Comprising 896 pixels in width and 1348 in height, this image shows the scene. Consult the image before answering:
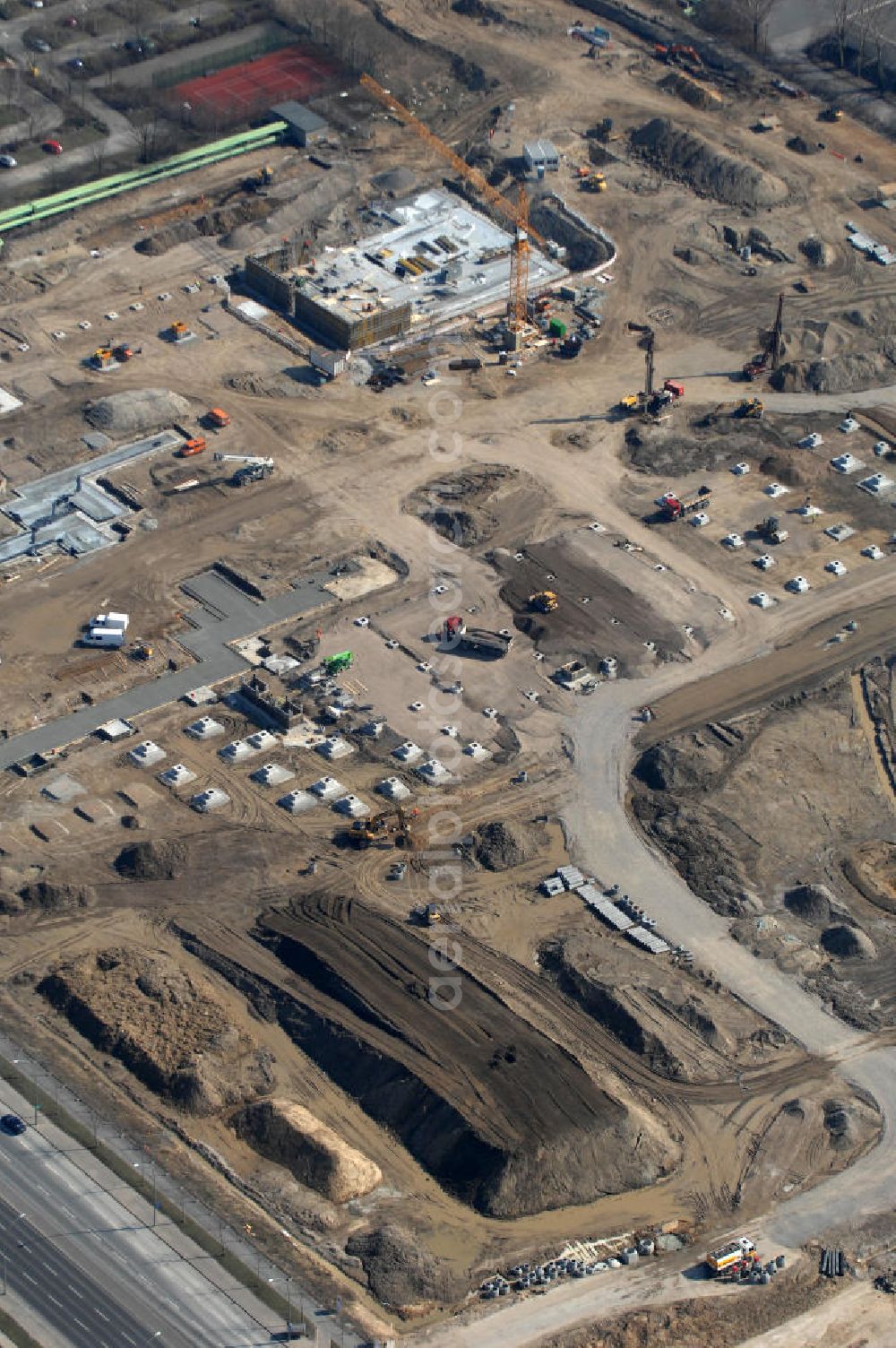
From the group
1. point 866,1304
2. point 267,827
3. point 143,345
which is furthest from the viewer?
point 143,345

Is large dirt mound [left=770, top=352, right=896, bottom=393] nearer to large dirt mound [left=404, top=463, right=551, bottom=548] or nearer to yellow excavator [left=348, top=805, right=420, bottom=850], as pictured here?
large dirt mound [left=404, top=463, right=551, bottom=548]

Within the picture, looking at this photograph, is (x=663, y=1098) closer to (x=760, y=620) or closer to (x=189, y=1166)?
(x=189, y=1166)

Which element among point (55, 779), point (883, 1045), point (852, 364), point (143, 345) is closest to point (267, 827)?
point (55, 779)

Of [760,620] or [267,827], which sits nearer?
[267,827]

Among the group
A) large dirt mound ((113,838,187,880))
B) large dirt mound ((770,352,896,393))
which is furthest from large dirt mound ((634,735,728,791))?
large dirt mound ((770,352,896,393))

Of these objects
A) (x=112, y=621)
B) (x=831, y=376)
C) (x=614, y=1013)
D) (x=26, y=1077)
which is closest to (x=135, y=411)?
(x=112, y=621)

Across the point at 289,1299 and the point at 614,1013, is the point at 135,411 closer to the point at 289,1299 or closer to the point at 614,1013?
the point at 614,1013

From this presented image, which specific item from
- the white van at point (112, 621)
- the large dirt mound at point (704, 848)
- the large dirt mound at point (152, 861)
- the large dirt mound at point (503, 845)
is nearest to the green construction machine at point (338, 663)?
the white van at point (112, 621)
